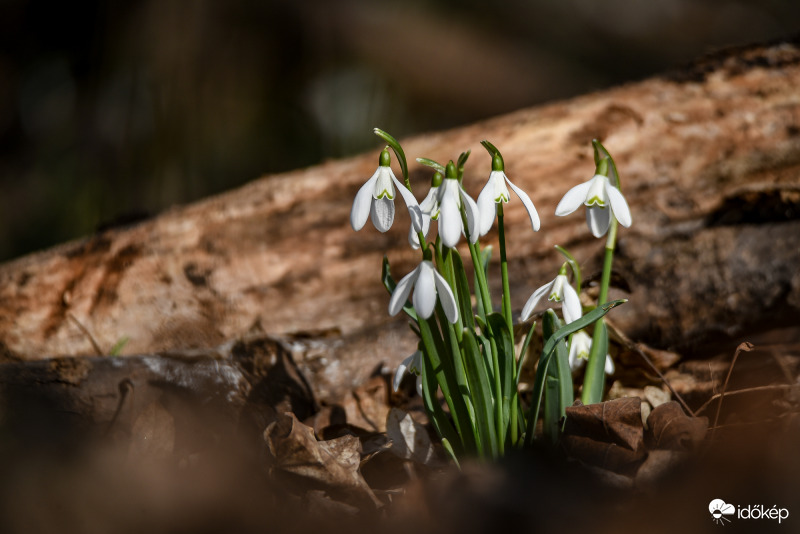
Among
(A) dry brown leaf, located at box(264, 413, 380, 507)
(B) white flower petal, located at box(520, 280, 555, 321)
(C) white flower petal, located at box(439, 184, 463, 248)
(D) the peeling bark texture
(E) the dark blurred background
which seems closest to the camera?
(C) white flower petal, located at box(439, 184, 463, 248)

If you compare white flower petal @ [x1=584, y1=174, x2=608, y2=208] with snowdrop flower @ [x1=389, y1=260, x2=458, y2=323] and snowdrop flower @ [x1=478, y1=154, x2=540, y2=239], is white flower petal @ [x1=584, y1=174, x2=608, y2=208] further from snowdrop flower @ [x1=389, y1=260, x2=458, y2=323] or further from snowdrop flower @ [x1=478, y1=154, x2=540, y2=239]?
snowdrop flower @ [x1=389, y1=260, x2=458, y2=323]

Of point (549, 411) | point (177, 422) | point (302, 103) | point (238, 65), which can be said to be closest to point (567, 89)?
point (302, 103)

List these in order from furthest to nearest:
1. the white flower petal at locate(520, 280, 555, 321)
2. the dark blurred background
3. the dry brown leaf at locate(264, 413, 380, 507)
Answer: the dark blurred background
the white flower petal at locate(520, 280, 555, 321)
the dry brown leaf at locate(264, 413, 380, 507)

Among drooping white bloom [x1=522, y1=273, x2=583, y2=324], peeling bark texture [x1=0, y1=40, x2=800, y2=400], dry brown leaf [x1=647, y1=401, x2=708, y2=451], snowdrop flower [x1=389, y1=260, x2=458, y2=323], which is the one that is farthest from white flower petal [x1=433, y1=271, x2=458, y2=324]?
peeling bark texture [x1=0, y1=40, x2=800, y2=400]

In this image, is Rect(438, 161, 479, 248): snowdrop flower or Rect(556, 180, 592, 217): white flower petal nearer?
Rect(438, 161, 479, 248): snowdrop flower

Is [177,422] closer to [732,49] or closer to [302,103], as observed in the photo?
[732,49]
